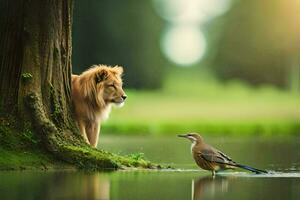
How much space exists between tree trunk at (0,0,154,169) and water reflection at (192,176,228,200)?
1578 millimetres

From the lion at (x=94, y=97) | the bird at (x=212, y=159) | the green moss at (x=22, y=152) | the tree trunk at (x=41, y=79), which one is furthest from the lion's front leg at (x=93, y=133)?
the bird at (x=212, y=159)

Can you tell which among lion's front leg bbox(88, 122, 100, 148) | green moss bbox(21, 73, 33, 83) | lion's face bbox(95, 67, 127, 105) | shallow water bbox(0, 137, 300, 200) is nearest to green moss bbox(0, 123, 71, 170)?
shallow water bbox(0, 137, 300, 200)

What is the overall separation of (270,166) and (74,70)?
27852mm

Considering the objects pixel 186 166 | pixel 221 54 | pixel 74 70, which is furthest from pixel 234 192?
pixel 221 54

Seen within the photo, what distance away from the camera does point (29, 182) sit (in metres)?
13.3

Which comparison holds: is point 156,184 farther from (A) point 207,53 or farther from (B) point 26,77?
(A) point 207,53

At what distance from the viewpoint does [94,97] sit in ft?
55.7

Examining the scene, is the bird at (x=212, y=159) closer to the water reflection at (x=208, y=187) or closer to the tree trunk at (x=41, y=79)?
the water reflection at (x=208, y=187)

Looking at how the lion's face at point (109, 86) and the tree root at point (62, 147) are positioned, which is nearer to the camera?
the tree root at point (62, 147)

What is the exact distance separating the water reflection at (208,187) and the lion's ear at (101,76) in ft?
10.2

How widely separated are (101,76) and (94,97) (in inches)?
15.5

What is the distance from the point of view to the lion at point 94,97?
1650 cm

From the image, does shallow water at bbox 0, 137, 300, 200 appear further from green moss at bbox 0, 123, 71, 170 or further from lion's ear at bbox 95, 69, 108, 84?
lion's ear at bbox 95, 69, 108, 84

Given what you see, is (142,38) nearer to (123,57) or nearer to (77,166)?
(123,57)
